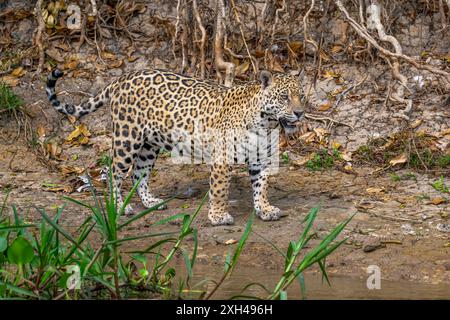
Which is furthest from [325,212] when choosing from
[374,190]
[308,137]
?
[308,137]

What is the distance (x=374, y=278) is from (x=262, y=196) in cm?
165

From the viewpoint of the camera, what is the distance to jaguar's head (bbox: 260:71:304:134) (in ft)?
28.1

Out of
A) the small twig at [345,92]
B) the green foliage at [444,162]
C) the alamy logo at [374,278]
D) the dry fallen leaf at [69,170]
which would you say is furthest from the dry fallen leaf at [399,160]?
the dry fallen leaf at [69,170]

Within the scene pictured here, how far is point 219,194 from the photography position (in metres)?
8.89

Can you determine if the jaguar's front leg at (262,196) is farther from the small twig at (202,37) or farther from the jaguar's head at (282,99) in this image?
the small twig at (202,37)

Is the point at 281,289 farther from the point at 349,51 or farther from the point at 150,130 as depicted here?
the point at 349,51

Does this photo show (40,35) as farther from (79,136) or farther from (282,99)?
(282,99)

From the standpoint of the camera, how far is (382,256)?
8102 millimetres

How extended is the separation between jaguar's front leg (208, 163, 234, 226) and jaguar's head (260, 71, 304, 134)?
0.64 meters

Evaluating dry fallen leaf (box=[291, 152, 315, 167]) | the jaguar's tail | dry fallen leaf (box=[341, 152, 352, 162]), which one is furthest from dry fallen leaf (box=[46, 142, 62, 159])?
dry fallen leaf (box=[341, 152, 352, 162])

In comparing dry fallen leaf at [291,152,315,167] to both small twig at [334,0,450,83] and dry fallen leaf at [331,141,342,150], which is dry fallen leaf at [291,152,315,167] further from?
small twig at [334,0,450,83]

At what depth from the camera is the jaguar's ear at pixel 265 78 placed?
8590mm

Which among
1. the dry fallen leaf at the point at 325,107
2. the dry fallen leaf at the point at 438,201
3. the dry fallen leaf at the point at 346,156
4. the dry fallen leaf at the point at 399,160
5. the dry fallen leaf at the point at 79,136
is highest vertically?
the dry fallen leaf at the point at 325,107

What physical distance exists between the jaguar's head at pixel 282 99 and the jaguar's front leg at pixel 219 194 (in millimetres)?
636
